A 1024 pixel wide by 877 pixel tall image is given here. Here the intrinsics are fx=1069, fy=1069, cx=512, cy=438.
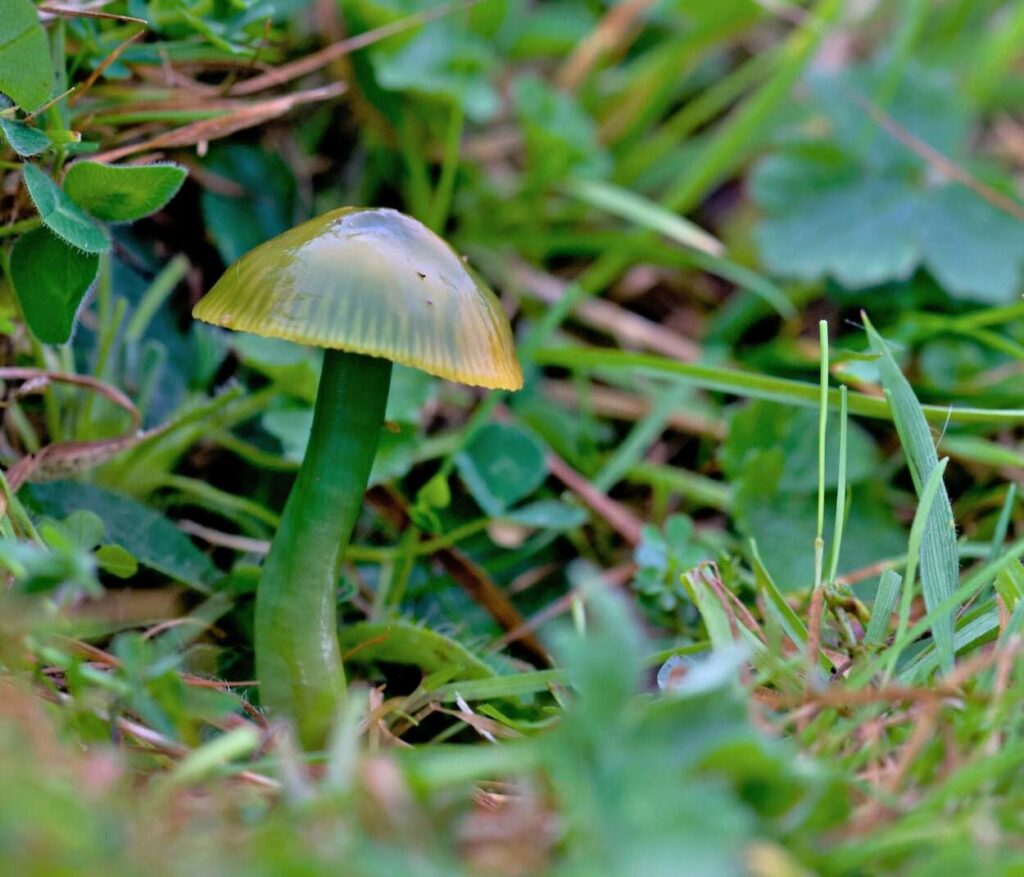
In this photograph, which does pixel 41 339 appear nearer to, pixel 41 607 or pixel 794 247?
pixel 41 607

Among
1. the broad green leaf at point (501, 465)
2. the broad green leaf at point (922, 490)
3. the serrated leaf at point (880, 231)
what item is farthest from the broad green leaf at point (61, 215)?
the serrated leaf at point (880, 231)

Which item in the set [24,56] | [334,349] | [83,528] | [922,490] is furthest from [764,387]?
[24,56]

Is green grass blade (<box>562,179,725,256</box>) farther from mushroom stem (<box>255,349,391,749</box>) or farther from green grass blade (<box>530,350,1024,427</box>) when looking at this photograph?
mushroom stem (<box>255,349,391,749</box>)

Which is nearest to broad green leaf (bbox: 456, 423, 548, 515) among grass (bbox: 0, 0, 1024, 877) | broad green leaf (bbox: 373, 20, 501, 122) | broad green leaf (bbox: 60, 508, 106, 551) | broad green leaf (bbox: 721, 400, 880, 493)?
grass (bbox: 0, 0, 1024, 877)

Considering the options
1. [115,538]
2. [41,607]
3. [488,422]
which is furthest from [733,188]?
[41,607]

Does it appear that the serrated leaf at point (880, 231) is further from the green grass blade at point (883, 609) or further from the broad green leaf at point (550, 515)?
the green grass blade at point (883, 609)

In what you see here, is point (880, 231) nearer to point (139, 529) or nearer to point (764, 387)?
point (764, 387)
